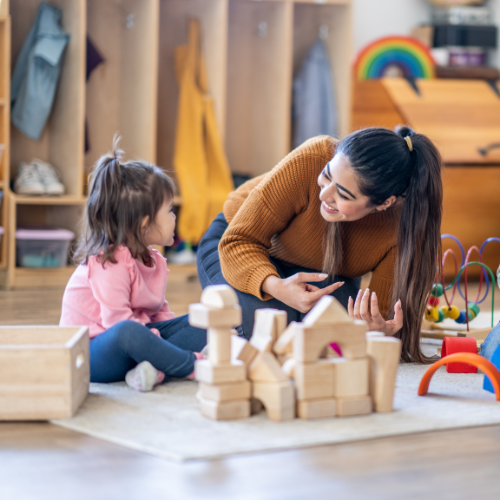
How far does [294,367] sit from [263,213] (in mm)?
537

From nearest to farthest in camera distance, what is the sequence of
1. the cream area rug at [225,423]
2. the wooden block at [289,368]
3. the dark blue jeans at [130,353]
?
the cream area rug at [225,423]
the wooden block at [289,368]
the dark blue jeans at [130,353]

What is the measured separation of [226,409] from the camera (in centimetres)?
120

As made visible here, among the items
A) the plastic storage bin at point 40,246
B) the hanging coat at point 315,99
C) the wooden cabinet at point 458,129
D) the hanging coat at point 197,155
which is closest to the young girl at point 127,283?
the plastic storage bin at point 40,246

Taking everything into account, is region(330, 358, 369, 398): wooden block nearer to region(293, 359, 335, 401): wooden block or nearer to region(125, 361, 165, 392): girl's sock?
region(293, 359, 335, 401): wooden block

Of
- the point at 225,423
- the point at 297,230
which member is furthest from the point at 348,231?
the point at 225,423

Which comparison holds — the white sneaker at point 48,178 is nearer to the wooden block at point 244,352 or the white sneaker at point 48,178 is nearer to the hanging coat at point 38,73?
the hanging coat at point 38,73

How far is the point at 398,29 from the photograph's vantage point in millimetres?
3988

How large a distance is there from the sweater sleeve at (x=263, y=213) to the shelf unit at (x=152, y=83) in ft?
5.06

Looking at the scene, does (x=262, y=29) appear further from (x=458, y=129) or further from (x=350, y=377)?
(x=350, y=377)

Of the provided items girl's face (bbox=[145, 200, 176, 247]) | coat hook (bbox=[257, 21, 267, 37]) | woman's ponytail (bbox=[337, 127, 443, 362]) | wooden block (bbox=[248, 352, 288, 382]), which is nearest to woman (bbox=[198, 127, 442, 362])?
woman's ponytail (bbox=[337, 127, 443, 362])

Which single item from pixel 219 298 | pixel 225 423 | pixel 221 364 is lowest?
pixel 225 423

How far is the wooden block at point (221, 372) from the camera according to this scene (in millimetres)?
1173

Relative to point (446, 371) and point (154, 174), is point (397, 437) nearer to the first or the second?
point (446, 371)

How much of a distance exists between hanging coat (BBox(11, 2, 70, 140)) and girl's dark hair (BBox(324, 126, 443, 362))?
5.98 ft
